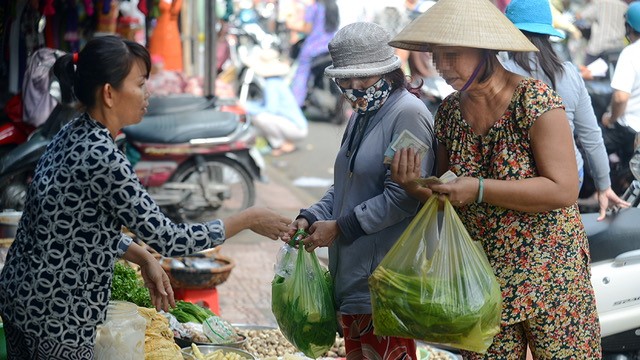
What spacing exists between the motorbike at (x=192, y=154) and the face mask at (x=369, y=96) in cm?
520

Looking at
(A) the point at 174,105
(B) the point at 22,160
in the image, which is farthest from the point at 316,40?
(B) the point at 22,160

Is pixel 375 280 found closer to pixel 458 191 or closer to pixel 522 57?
pixel 458 191

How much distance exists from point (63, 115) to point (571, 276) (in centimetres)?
577

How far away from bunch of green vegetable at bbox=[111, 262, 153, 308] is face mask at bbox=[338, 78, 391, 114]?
1.59m

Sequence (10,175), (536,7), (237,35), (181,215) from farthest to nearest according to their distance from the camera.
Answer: (237,35) < (181,215) < (10,175) < (536,7)

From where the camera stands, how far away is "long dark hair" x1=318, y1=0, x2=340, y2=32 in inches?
615

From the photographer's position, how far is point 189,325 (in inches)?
205

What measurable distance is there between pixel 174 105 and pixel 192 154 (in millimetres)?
476

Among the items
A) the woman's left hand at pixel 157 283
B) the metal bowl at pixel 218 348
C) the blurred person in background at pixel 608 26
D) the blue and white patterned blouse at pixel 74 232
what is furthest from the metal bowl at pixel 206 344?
the blurred person in background at pixel 608 26

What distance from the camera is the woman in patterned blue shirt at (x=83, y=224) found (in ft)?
10.2

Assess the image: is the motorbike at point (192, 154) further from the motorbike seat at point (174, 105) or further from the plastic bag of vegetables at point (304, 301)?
the plastic bag of vegetables at point (304, 301)

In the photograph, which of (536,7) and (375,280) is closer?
(375,280)

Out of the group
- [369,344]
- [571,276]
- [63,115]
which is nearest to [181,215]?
[63,115]

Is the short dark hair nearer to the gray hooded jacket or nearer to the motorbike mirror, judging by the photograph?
the gray hooded jacket
